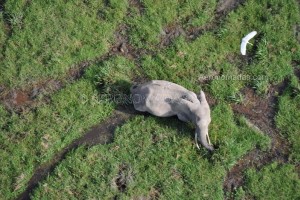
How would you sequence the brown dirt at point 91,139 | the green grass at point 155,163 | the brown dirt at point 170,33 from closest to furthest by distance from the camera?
the green grass at point 155,163, the brown dirt at point 91,139, the brown dirt at point 170,33

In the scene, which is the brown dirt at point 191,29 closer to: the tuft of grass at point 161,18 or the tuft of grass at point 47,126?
the tuft of grass at point 161,18

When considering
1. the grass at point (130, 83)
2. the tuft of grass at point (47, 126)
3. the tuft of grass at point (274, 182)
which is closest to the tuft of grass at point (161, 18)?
the grass at point (130, 83)

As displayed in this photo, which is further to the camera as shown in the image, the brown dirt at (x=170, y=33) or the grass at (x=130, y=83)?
the brown dirt at (x=170, y=33)

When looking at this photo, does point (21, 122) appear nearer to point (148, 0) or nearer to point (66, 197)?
point (66, 197)

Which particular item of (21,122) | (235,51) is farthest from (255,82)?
(21,122)

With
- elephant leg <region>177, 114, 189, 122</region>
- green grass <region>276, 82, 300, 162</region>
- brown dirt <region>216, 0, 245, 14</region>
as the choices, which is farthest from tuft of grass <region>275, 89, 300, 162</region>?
brown dirt <region>216, 0, 245, 14</region>

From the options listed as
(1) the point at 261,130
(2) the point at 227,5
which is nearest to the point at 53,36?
(2) the point at 227,5

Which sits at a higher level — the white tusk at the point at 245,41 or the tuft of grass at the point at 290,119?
the white tusk at the point at 245,41
